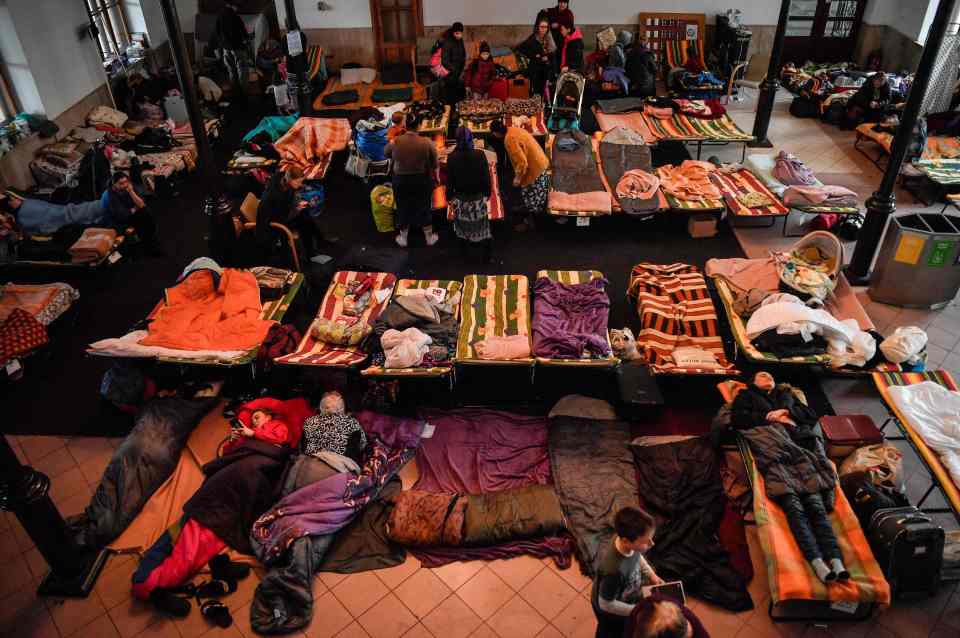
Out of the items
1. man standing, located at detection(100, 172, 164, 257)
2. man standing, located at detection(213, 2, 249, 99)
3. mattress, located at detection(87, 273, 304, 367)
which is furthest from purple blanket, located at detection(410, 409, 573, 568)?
man standing, located at detection(213, 2, 249, 99)

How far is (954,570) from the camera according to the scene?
4.83 m

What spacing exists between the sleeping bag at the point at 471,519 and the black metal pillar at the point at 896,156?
477 centimetres

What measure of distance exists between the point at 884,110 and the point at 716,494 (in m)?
8.59

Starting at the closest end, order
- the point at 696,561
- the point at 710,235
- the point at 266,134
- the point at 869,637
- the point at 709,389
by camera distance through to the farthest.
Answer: the point at 869,637, the point at 696,561, the point at 709,389, the point at 710,235, the point at 266,134

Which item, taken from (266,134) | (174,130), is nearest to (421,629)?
(266,134)

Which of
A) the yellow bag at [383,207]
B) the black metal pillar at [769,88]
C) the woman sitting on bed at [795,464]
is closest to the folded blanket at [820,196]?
the black metal pillar at [769,88]

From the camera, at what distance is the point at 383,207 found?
28.9 feet

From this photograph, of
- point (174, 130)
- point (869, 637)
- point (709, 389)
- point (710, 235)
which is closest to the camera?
point (869, 637)

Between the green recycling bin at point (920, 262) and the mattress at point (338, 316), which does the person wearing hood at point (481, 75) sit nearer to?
the mattress at point (338, 316)

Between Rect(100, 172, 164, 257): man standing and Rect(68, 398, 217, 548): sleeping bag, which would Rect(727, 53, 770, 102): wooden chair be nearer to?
Rect(100, 172, 164, 257): man standing

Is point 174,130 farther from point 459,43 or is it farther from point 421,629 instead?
point 421,629

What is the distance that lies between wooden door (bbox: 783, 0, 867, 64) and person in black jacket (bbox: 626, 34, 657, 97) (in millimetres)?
3314

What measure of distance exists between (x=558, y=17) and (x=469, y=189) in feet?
20.3

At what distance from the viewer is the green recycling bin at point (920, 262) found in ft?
23.3
